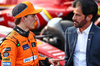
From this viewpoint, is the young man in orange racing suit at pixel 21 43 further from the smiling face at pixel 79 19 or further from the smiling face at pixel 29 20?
the smiling face at pixel 79 19

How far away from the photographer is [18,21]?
5.03ft

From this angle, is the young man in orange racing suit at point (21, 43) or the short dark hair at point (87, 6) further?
the short dark hair at point (87, 6)

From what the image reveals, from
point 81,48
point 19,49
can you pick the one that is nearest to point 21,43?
point 19,49

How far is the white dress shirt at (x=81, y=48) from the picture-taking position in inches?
58.9

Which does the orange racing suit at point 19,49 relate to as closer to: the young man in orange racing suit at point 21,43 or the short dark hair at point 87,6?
the young man in orange racing suit at point 21,43

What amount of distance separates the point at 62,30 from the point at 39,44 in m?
0.54

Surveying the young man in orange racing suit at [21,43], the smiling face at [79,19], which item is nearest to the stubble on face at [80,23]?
the smiling face at [79,19]

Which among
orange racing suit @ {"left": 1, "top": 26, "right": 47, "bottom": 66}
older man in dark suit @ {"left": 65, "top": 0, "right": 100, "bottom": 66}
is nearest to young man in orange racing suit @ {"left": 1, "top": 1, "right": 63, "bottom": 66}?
orange racing suit @ {"left": 1, "top": 26, "right": 47, "bottom": 66}

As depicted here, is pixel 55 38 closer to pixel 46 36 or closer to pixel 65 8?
pixel 46 36

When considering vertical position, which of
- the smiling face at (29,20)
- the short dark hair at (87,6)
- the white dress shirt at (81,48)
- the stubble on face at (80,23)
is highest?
the short dark hair at (87,6)

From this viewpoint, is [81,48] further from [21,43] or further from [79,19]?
[21,43]

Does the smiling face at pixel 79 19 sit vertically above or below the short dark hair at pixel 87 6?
below

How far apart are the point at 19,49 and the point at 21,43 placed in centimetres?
5

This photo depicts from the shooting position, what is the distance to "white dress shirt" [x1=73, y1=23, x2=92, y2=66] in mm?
1497
